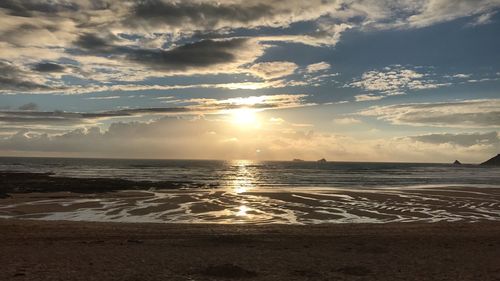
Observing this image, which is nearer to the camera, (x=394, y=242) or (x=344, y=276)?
(x=344, y=276)

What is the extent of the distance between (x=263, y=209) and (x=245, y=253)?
16891mm

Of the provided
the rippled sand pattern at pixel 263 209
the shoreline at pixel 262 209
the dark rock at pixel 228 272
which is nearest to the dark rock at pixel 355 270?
the dark rock at pixel 228 272

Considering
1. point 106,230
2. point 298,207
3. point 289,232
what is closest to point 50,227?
point 106,230

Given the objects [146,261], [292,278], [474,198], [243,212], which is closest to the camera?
[292,278]

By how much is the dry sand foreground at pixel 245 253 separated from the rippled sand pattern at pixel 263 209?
5.19m

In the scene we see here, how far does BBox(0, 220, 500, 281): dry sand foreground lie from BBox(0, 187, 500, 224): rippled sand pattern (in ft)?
17.0

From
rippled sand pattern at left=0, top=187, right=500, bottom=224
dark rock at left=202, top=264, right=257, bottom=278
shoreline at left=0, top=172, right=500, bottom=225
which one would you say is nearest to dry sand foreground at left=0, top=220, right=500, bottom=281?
dark rock at left=202, top=264, right=257, bottom=278

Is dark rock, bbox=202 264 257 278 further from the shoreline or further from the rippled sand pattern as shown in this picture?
the shoreline

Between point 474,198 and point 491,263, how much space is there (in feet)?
101

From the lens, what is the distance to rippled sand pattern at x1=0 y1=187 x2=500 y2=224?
27.2 metres

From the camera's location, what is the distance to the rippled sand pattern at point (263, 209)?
27203 mm

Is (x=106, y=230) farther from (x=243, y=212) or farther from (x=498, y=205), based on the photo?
(x=498, y=205)

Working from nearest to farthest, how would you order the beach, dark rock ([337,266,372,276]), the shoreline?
the beach → dark rock ([337,266,372,276]) → the shoreline

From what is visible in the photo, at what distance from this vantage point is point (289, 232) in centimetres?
2025
